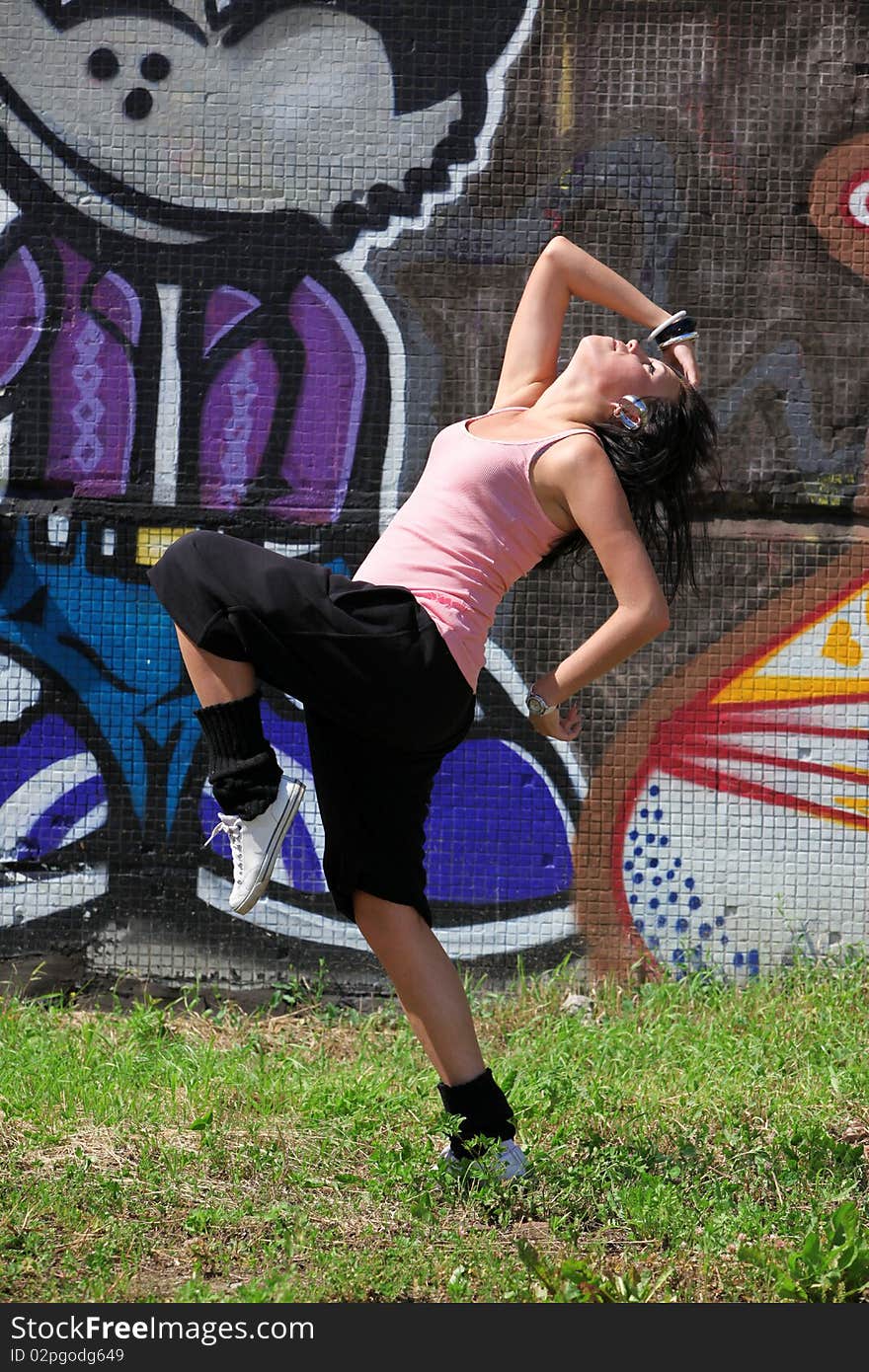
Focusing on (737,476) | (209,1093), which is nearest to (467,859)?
(209,1093)

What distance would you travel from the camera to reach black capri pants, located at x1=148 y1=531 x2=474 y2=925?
96.0 inches

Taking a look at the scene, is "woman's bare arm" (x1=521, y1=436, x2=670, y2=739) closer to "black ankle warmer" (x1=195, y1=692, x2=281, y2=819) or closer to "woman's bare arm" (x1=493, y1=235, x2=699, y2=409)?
"woman's bare arm" (x1=493, y1=235, x2=699, y2=409)

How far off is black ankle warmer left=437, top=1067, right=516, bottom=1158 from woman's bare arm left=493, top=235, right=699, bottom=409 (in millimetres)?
1485

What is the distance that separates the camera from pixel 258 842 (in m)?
2.45

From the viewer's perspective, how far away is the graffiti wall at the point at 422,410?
13.7ft

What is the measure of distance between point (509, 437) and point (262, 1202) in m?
1.65

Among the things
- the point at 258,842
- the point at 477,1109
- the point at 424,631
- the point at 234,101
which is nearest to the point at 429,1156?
the point at 477,1109

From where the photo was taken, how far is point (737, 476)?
4.22m

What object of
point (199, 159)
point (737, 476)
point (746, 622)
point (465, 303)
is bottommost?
point (746, 622)

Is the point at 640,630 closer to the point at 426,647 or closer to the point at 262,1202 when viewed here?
the point at 426,647

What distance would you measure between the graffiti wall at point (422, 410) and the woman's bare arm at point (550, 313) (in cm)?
116

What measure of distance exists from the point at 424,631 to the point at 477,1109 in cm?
100

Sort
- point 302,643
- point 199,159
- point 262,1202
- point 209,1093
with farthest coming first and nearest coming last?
1. point 199,159
2. point 209,1093
3. point 262,1202
4. point 302,643

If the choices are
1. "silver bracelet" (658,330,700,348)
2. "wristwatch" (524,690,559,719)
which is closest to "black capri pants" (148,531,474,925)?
"wristwatch" (524,690,559,719)
